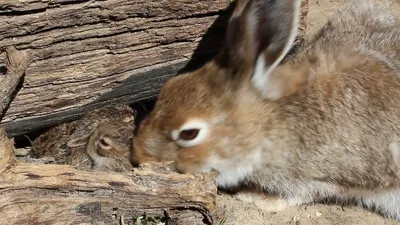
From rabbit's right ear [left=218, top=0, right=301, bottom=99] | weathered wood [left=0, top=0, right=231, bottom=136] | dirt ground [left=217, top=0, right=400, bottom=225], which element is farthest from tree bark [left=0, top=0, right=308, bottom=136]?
dirt ground [left=217, top=0, right=400, bottom=225]

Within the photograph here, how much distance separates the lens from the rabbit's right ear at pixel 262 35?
3.34 metres

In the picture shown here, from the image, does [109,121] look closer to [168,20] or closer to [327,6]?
[168,20]

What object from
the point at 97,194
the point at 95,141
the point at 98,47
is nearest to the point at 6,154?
the point at 97,194

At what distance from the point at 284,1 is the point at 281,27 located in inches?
5.0

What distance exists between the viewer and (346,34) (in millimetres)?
4258

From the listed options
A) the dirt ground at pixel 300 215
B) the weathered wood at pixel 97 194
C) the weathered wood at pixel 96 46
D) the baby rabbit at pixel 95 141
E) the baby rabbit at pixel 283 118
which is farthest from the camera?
the baby rabbit at pixel 95 141

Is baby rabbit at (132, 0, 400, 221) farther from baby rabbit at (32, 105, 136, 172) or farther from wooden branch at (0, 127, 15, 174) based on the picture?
wooden branch at (0, 127, 15, 174)

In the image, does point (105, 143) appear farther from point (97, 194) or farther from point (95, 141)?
point (97, 194)

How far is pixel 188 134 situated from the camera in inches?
138

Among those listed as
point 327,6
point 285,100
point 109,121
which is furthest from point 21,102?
point 327,6

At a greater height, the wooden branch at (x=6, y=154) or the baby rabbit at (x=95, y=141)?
the wooden branch at (x=6, y=154)

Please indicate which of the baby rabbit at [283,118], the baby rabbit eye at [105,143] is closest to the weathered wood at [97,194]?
the baby rabbit at [283,118]

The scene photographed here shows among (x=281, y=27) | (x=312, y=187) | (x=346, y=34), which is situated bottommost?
(x=312, y=187)

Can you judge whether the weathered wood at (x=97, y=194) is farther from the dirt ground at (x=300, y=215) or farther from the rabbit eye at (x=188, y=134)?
the dirt ground at (x=300, y=215)
